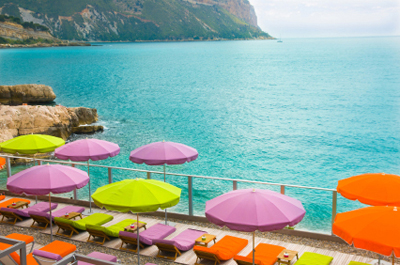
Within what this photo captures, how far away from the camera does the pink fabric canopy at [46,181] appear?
987 cm

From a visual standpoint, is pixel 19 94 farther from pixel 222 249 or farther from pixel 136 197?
pixel 136 197

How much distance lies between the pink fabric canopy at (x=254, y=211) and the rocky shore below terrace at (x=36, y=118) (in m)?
26.6

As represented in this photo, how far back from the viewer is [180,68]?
126 meters

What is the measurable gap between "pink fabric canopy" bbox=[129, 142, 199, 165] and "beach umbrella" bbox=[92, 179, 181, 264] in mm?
3441

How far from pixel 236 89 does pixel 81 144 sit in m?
71.0

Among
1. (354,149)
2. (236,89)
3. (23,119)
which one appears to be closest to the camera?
(23,119)

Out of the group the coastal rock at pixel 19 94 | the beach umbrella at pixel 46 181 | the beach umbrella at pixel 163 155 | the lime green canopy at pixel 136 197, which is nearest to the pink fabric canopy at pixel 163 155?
the beach umbrella at pixel 163 155

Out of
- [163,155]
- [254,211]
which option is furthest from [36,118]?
[254,211]

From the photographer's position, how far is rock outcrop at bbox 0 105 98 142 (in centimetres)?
3081

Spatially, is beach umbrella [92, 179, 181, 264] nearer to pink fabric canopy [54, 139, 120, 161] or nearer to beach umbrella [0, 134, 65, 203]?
pink fabric canopy [54, 139, 120, 161]

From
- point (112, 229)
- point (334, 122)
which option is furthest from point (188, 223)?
point (334, 122)

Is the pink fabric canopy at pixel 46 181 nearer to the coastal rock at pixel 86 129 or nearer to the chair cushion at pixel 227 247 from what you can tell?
the chair cushion at pixel 227 247

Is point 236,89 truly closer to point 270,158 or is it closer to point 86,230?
point 270,158

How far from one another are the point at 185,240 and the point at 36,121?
86.5ft
